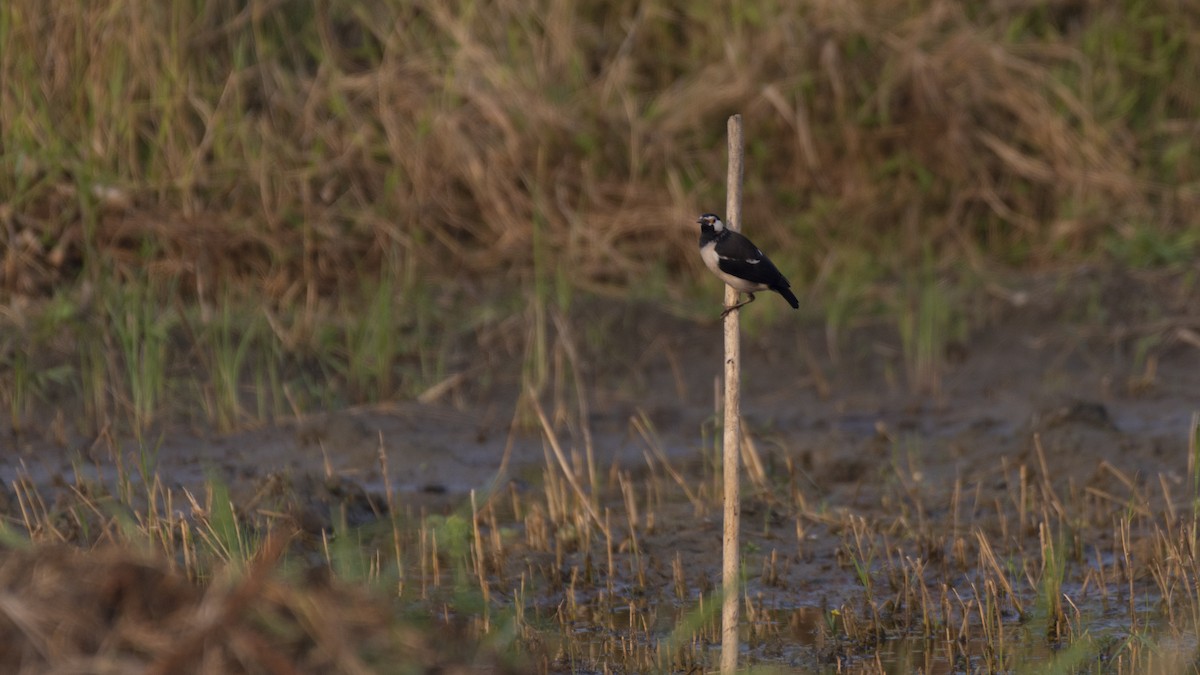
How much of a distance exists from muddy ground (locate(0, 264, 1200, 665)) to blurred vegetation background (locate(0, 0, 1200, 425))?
386 mm

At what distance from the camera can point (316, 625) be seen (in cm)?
281

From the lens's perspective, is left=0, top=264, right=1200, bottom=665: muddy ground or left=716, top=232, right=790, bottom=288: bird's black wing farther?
left=0, top=264, right=1200, bottom=665: muddy ground

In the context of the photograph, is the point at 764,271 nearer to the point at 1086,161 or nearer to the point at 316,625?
the point at 316,625

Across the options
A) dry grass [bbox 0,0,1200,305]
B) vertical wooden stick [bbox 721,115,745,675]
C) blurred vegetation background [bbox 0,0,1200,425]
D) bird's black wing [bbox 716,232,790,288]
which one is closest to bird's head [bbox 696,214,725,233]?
bird's black wing [bbox 716,232,790,288]

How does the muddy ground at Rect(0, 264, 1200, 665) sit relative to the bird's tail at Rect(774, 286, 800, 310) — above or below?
below

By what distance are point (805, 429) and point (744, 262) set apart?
2.87 metres

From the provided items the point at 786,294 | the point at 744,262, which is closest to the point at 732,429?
the point at 744,262

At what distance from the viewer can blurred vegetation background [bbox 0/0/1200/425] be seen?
25.5ft

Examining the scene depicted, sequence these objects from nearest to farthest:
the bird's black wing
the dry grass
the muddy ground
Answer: the bird's black wing < the muddy ground < the dry grass

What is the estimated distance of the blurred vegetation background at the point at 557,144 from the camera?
25.5 feet

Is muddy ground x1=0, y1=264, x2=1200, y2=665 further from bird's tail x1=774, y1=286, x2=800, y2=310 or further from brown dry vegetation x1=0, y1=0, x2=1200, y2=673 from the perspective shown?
bird's tail x1=774, y1=286, x2=800, y2=310

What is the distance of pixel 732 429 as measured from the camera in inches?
155

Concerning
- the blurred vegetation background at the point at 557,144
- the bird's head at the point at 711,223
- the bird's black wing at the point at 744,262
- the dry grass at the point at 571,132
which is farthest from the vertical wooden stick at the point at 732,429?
the dry grass at the point at 571,132

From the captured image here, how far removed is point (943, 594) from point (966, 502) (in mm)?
1415
